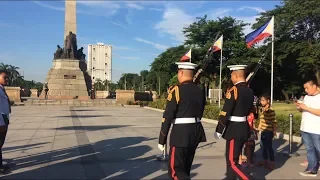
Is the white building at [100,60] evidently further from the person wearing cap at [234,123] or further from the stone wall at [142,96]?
the person wearing cap at [234,123]

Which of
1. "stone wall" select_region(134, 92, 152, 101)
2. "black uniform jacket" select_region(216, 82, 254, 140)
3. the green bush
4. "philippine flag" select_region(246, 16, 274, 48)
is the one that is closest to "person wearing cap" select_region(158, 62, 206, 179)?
"black uniform jacket" select_region(216, 82, 254, 140)

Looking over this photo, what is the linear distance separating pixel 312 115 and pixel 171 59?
4572 cm

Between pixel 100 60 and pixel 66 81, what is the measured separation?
92.1 m

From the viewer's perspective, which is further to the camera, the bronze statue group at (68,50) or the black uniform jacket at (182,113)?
the bronze statue group at (68,50)

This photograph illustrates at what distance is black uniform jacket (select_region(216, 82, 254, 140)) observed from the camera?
5.53 metres

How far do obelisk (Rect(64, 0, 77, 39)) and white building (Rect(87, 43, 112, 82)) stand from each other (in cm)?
8247

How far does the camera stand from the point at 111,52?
134 meters

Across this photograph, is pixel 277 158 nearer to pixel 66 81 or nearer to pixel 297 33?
pixel 66 81

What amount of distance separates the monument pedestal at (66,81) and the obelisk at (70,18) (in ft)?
15.4

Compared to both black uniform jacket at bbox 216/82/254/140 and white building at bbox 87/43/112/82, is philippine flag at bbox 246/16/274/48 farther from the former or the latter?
white building at bbox 87/43/112/82

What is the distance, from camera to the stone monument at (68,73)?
40750mm

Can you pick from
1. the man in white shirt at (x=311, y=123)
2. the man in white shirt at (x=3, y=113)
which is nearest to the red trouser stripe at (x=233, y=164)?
the man in white shirt at (x=311, y=123)

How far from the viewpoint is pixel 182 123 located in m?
4.62

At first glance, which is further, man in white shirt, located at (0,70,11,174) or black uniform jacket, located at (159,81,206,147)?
man in white shirt, located at (0,70,11,174)
